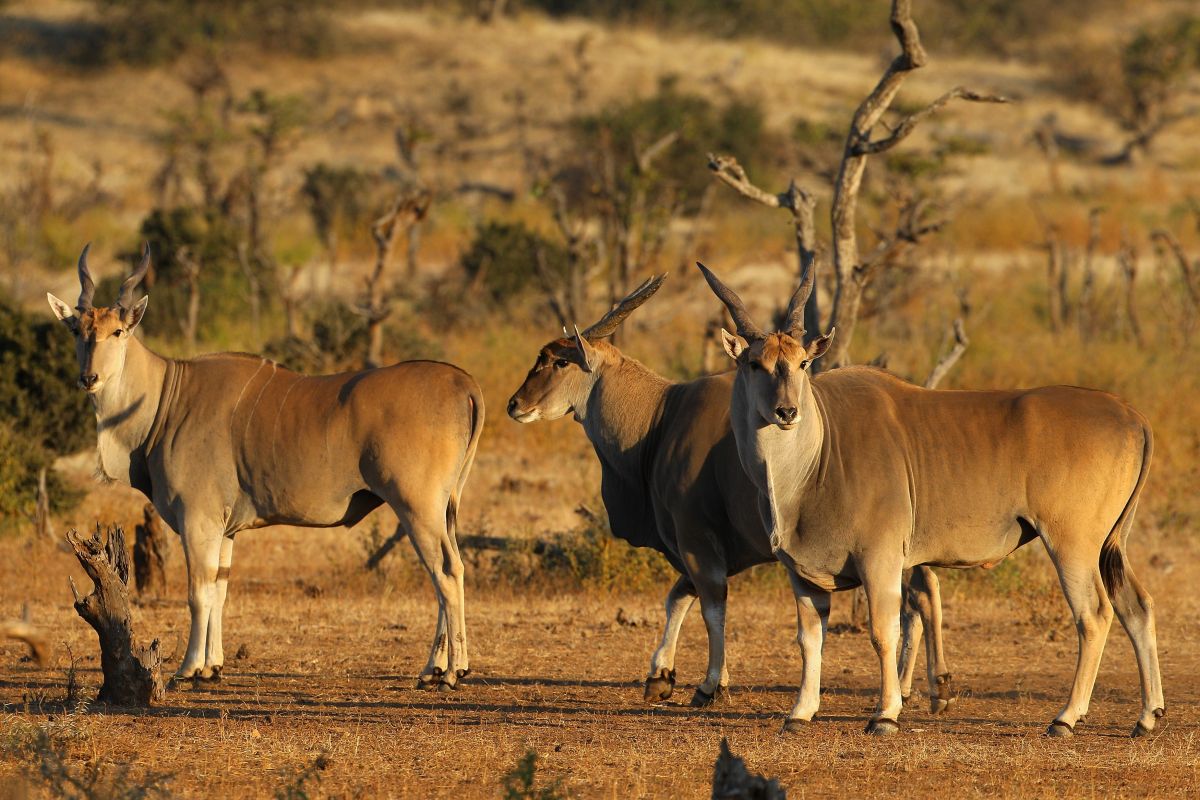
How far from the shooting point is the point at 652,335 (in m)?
19.5

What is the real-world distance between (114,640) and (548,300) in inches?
445

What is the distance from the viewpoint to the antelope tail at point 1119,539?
307 inches

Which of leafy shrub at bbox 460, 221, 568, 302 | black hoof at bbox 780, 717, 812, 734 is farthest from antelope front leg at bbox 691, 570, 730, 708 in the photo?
leafy shrub at bbox 460, 221, 568, 302

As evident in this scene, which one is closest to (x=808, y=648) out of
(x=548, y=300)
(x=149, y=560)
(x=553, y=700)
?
(x=553, y=700)

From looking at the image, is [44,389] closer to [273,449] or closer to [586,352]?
[273,449]

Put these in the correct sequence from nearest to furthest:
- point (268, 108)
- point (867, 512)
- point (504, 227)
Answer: point (867, 512) → point (504, 227) → point (268, 108)

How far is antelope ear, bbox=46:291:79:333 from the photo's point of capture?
9.19 m

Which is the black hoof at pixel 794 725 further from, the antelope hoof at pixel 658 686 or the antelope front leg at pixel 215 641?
the antelope front leg at pixel 215 641

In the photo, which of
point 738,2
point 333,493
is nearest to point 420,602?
point 333,493

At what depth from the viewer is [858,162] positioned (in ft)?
35.7

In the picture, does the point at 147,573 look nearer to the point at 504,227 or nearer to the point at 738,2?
the point at 504,227

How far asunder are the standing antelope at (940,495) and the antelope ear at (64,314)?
3.63 m

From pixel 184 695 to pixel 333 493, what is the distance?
1293 mm

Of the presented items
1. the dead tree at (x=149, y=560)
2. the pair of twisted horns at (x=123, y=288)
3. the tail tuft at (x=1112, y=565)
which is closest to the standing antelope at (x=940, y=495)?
the tail tuft at (x=1112, y=565)
